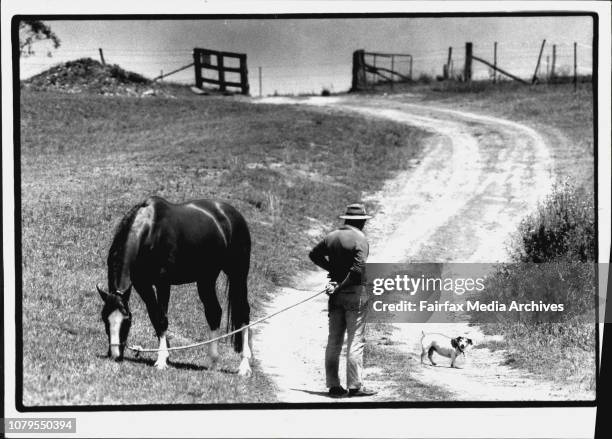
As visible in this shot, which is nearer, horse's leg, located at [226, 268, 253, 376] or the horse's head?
the horse's head

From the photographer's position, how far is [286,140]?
26.7m

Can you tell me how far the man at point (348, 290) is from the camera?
13602 mm

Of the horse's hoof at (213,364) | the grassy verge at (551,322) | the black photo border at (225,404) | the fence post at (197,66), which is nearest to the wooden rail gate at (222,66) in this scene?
the fence post at (197,66)

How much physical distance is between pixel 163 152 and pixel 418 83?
1052cm

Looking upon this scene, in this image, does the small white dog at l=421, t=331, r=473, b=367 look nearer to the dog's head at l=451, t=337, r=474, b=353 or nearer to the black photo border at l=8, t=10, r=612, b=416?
the dog's head at l=451, t=337, r=474, b=353

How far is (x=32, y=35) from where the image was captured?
1514 centimetres

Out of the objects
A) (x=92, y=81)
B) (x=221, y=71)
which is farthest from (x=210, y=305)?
(x=92, y=81)

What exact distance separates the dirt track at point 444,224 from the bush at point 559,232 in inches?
36.1

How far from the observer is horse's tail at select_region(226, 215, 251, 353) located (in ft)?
47.8

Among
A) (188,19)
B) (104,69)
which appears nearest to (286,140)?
(104,69)

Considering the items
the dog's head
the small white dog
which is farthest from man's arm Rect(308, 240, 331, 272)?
the dog's head

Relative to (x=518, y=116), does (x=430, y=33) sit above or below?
above

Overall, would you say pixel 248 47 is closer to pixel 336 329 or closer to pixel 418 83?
pixel 336 329

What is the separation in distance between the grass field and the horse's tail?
0.42 meters
